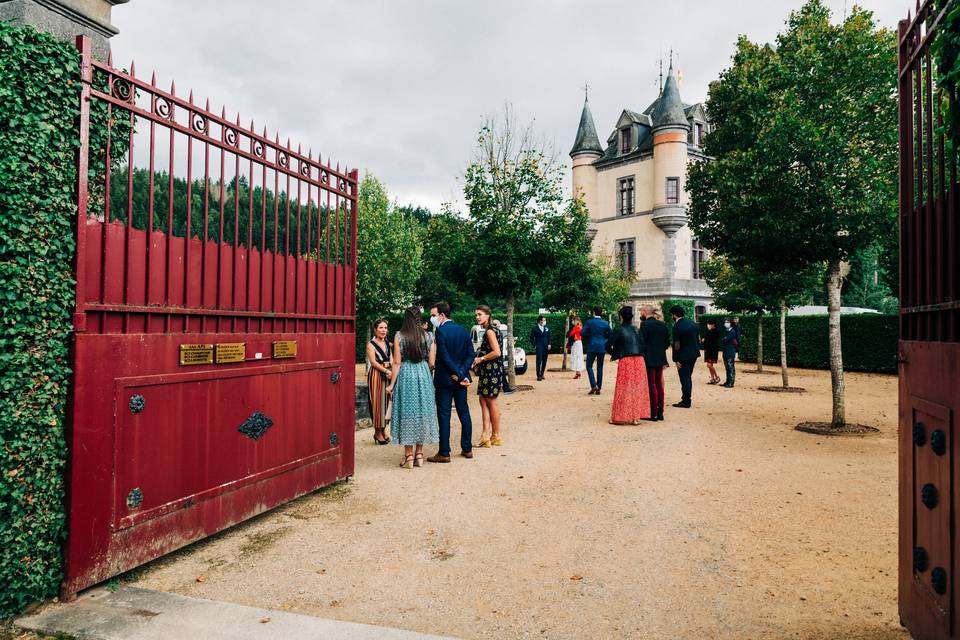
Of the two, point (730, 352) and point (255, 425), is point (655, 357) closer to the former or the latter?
point (730, 352)

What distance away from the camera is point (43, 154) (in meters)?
3.40

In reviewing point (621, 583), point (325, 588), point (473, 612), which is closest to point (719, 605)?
point (621, 583)

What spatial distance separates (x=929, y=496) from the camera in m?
2.75

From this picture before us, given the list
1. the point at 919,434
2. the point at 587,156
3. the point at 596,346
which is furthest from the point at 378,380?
the point at 587,156

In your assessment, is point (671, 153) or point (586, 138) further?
point (586, 138)

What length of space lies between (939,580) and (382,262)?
25575 mm

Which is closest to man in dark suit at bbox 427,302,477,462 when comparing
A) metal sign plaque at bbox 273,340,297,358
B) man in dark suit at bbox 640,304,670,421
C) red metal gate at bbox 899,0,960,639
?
metal sign plaque at bbox 273,340,297,358

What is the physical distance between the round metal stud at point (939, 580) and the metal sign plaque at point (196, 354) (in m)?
4.44

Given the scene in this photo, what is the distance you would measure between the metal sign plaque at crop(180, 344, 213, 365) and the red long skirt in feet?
23.3

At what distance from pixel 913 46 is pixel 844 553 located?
339 centimetres

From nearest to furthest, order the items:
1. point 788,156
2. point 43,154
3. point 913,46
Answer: point 913,46
point 43,154
point 788,156

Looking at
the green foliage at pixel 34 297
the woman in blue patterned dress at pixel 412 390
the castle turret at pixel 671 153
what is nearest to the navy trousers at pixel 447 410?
the woman in blue patterned dress at pixel 412 390

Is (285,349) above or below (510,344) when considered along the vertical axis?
above

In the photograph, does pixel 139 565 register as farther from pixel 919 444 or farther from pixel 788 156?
pixel 788 156
